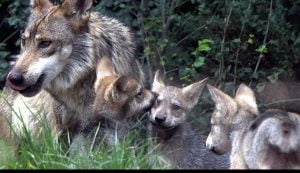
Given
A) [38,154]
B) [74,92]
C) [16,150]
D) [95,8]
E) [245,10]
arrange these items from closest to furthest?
[38,154] < [16,150] < [74,92] < [245,10] < [95,8]

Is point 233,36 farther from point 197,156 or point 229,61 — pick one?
point 197,156

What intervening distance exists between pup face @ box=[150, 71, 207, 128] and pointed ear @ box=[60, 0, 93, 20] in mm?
906

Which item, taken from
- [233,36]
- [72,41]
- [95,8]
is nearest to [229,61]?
[233,36]

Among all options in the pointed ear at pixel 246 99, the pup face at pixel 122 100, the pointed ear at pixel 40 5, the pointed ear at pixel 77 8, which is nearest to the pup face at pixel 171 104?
the pup face at pixel 122 100

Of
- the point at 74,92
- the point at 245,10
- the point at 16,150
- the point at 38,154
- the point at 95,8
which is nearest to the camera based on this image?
the point at 38,154

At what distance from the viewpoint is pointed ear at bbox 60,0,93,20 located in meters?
7.91

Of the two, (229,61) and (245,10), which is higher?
(245,10)

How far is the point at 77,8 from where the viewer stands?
26.1ft

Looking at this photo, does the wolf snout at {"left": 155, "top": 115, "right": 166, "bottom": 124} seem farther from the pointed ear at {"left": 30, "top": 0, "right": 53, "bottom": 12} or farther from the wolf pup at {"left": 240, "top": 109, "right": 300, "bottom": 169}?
the pointed ear at {"left": 30, "top": 0, "right": 53, "bottom": 12}

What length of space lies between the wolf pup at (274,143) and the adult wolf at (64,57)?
2.24 meters

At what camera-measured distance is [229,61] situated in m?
9.59

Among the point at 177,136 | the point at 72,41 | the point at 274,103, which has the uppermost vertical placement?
the point at 72,41

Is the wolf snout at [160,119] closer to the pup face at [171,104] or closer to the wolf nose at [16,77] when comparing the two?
the pup face at [171,104]

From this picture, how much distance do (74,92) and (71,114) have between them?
0.65ft
